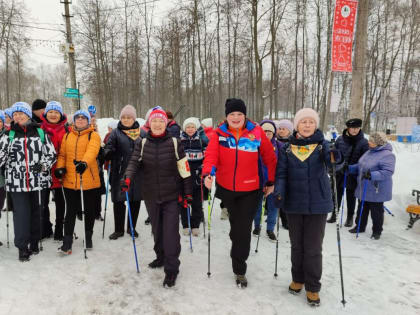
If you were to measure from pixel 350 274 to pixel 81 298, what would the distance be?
129 inches

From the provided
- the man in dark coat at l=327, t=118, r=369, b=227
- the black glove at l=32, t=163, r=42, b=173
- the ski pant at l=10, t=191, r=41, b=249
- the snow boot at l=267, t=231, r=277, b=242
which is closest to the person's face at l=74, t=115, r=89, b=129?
the black glove at l=32, t=163, r=42, b=173

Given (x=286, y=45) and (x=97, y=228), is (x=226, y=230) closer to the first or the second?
(x=97, y=228)

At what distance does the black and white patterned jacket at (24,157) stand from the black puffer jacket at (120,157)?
0.87m

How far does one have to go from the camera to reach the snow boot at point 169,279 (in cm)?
315

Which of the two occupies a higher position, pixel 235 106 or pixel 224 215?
pixel 235 106

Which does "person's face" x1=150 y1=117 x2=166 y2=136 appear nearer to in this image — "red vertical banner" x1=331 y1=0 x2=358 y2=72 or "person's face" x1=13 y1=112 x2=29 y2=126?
"person's face" x1=13 y1=112 x2=29 y2=126

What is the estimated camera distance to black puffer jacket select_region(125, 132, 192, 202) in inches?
125

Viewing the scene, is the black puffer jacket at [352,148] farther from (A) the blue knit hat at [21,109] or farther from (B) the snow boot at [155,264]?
(A) the blue knit hat at [21,109]

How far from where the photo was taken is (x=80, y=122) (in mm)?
3779

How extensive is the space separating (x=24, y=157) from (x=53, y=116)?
0.77 meters

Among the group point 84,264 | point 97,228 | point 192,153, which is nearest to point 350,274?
point 192,153

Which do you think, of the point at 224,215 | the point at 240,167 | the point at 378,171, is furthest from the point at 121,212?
the point at 378,171

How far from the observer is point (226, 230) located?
16.6 ft

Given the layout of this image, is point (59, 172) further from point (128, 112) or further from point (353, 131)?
point (353, 131)
